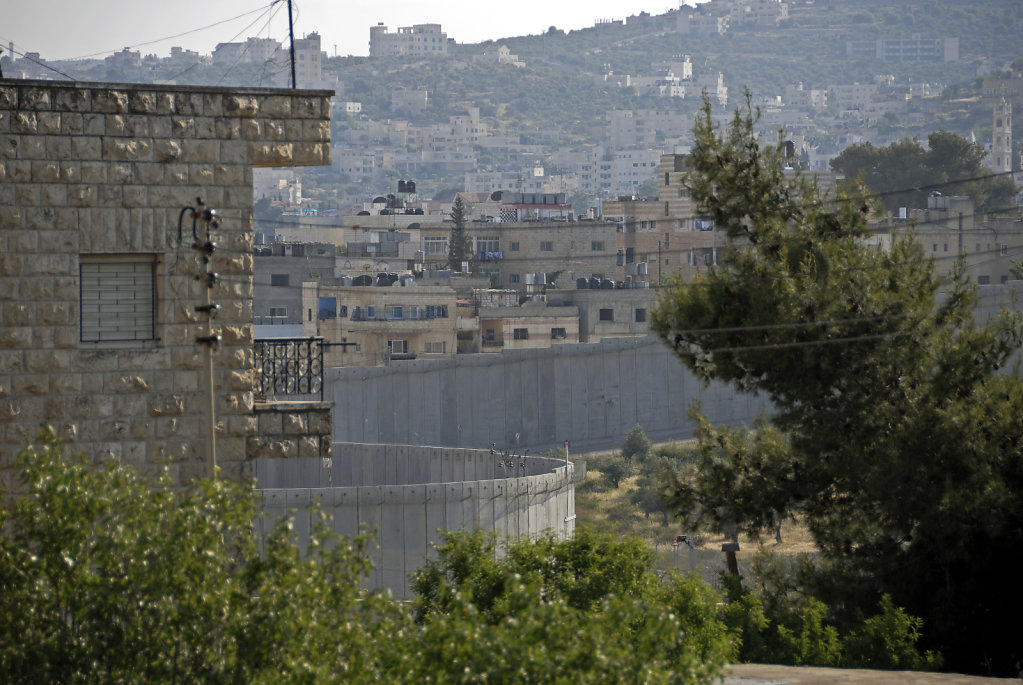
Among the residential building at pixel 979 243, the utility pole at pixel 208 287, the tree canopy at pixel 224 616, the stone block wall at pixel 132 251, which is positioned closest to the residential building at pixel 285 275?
the residential building at pixel 979 243

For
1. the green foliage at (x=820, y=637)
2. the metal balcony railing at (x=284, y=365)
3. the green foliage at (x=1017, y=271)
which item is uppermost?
the metal balcony railing at (x=284, y=365)

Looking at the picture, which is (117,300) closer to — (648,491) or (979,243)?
(648,491)

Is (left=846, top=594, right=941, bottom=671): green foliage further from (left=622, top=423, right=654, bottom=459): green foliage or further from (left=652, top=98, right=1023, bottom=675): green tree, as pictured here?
(left=622, top=423, right=654, bottom=459): green foliage

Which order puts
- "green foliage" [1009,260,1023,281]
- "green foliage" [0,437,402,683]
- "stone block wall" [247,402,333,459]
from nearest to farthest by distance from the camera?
1. "green foliage" [0,437,402,683]
2. "stone block wall" [247,402,333,459]
3. "green foliage" [1009,260,1023,281]

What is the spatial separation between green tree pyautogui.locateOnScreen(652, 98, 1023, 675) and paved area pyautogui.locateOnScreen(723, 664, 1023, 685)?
147 inches

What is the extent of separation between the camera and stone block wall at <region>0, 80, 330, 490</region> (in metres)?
11.6

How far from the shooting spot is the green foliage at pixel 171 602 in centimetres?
793

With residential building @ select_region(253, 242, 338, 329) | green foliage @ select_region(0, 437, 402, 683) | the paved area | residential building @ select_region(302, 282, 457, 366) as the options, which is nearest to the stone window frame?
green foliage @ select_region(0, 437, 402, 683)

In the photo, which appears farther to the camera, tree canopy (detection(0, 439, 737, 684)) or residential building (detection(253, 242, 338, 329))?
residential building (detection(253, 242, 338, 329))

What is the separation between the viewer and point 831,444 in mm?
16047

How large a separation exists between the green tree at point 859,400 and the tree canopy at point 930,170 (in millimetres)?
76012

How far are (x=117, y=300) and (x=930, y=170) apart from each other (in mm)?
88457

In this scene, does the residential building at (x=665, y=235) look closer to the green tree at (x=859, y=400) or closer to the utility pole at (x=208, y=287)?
the green tree at (x=859, y=400)

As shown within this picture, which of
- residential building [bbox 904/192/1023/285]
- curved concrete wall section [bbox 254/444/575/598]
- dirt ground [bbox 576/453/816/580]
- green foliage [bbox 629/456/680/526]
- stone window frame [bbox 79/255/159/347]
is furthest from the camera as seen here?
residential building [bbox 904/192/1023/285]
